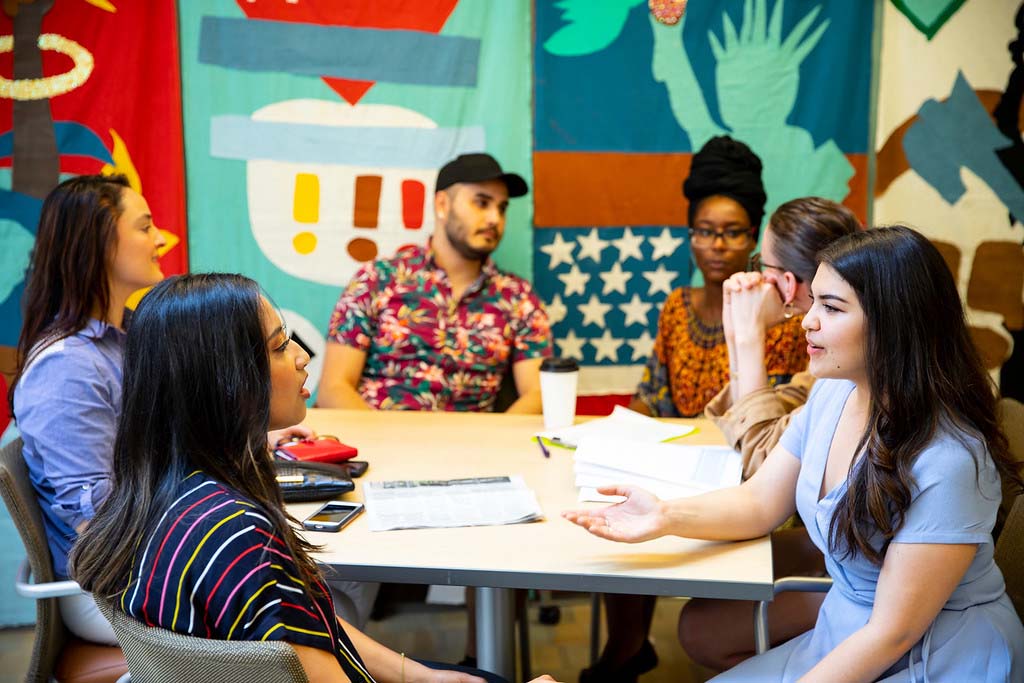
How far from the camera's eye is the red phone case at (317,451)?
6.29ft

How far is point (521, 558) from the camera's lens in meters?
1.50

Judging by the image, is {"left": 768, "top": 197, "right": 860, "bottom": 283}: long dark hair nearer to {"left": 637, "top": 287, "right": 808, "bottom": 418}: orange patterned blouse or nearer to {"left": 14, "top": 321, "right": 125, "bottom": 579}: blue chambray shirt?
{"left": 637, "top": 287, "right": 808, "bottom": 418}: orange patterned blouse

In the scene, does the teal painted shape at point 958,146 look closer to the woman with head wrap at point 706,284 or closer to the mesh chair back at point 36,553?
the woman with head wrap at point 706,284

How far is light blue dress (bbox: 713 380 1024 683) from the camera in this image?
1.38 m

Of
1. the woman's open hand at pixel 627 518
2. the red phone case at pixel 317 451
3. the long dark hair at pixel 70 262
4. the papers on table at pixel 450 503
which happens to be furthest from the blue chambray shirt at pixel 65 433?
the woman's open hand at pixel 627 518

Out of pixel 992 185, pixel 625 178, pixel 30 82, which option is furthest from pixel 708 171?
pixel 30 82

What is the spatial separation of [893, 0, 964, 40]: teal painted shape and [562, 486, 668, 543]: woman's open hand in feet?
7.48

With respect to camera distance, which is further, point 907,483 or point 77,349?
point 77,349

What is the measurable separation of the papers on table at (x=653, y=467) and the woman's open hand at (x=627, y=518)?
0.11 m

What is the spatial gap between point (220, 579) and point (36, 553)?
32.0 inches

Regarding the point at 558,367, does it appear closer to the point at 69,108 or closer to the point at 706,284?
the point at 706,284

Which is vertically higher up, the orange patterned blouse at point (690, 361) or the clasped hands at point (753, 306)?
the clasped hands at point (753, 306)

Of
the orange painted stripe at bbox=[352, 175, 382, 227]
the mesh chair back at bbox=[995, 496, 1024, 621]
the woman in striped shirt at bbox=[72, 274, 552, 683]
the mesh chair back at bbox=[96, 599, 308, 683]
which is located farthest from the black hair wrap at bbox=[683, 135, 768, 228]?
the mesh chair back at bbox=[96, 599, 308, 683]

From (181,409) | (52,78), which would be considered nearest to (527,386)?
(52,78)
